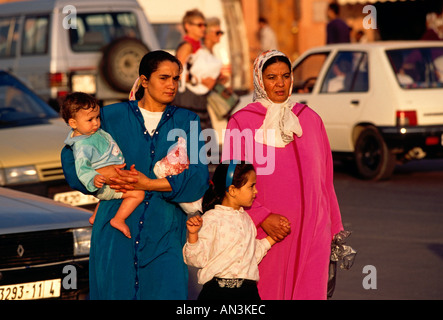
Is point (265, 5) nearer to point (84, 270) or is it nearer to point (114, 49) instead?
point (114, 49)

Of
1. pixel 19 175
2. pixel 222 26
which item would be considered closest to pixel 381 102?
pixel 222 26

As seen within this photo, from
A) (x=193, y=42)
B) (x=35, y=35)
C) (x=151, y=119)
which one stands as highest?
(x=35, y=35)

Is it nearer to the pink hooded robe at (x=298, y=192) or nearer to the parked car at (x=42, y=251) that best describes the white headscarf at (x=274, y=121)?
the pink hooded robe at (x=298, y=192)

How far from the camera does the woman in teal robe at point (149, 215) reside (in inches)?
195

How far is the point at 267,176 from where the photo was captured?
17.6 ft

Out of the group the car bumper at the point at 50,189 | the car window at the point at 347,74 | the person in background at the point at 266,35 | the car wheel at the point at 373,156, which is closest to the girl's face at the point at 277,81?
the car bumper at the point at 50,189

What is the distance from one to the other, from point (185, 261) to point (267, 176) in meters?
0.61

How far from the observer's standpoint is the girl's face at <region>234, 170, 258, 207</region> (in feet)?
16.8

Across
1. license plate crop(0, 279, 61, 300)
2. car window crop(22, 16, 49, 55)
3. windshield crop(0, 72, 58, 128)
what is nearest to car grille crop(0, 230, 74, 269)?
license plate crop(0, 279, 61, 300)

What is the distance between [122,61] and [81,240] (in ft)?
26.5

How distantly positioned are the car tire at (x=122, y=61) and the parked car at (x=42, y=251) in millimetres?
7730

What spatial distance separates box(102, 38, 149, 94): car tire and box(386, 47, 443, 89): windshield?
3214 millimetres

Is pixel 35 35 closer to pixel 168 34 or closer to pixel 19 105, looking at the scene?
pixel 168 34

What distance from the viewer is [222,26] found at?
1838 cm
